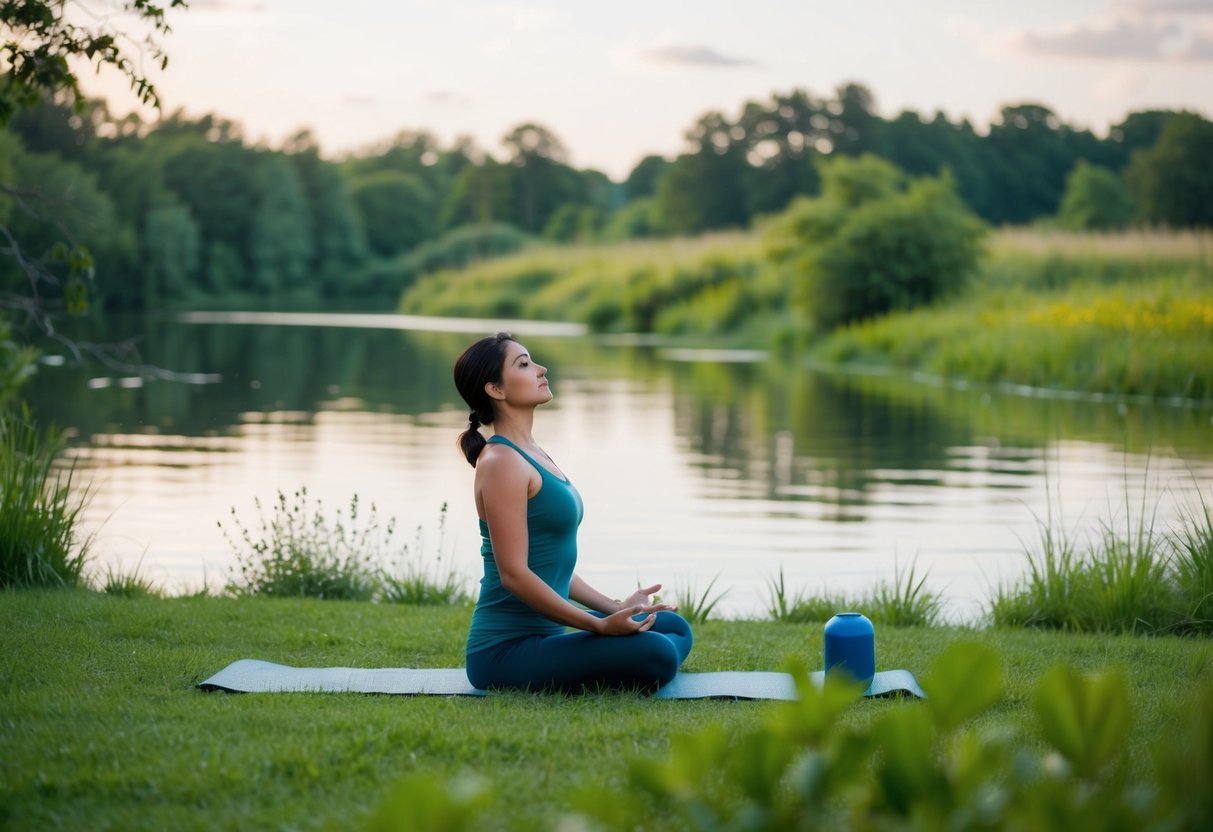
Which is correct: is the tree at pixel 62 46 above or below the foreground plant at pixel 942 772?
above

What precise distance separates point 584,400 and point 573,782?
57.2 feet

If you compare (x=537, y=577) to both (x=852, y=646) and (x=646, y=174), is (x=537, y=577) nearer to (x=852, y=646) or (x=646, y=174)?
(x=852, y=646)

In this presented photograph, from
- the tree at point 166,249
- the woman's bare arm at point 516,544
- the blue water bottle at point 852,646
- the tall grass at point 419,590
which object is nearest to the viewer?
the woman's bare arm at point 516,544

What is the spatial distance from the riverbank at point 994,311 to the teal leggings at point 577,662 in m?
16.2

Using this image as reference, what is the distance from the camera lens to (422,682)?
5.43 metres

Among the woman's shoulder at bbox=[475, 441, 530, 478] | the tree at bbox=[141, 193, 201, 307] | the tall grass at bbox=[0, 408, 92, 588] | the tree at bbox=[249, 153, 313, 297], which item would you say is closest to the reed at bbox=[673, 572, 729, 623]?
the woman's shoulder at bbox=[475, 441, 530, 478]

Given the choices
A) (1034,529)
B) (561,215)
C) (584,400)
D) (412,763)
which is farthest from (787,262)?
(561,215)

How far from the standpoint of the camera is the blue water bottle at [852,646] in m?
5.36

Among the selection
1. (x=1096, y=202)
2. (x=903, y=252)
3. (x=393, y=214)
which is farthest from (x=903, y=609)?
(x=393, y=214)

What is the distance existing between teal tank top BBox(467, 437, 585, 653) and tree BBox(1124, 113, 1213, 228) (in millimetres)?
57004

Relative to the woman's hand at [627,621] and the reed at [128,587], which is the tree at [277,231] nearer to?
the reed at [128,587]

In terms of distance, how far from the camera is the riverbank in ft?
70.8

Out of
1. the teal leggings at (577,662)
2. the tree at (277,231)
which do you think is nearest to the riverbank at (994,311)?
the teal leggings at (577,662)

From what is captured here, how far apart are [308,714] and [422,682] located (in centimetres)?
79
